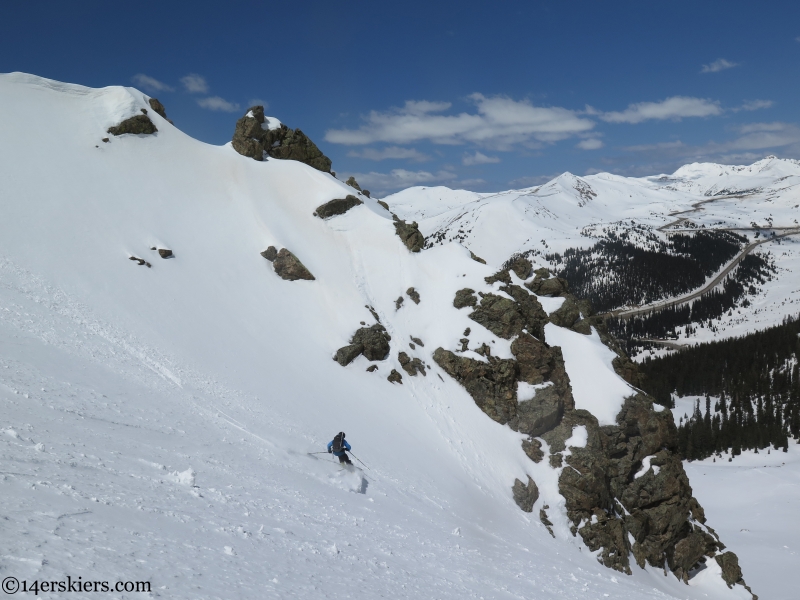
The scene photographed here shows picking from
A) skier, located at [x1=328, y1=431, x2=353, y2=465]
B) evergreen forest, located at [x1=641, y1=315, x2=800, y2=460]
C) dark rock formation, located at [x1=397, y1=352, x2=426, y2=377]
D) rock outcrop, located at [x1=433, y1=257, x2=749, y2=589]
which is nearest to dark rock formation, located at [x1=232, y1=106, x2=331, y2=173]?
dark rock formation, located at [x1=397, y1=352, x2=426, y2=377]

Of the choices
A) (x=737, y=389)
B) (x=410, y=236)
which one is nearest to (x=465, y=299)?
(x=410, y=236)

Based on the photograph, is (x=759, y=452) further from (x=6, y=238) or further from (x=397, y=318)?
(x=6, y=238)

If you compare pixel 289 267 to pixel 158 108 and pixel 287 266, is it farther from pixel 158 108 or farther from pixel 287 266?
pixel 158 108

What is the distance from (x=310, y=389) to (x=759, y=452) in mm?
104045

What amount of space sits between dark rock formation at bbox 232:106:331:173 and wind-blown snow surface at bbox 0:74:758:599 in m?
3.07

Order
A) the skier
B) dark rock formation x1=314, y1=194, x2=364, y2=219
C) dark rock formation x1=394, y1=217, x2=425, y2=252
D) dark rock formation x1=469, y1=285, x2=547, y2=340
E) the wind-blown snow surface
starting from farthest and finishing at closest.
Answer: dark rock formation x1=314, y1=194, x2=364, y2=219
dark rock formation x1=394, y1=217, x2=425, y2=252
dark rock formation x1=469, y1=285, x2=547, y2=340
the skier
the wind-blown snow surface

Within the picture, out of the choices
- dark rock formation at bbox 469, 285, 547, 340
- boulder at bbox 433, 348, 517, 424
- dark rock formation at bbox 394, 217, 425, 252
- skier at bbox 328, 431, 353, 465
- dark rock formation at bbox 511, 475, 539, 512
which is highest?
dark rock formation at bbox 394, 217, 425, 252

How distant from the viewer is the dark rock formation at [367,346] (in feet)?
107

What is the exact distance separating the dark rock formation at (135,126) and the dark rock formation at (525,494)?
41948 millimetres

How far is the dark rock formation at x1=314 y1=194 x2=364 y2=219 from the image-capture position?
4444 cm

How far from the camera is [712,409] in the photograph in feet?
400

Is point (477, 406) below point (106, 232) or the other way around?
below

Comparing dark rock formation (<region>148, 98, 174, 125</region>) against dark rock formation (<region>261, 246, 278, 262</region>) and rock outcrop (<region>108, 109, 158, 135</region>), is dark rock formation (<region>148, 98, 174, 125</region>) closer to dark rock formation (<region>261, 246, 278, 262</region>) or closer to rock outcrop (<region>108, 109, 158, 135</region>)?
rock outcrop (<region>108, 109, 158, 135</region>)

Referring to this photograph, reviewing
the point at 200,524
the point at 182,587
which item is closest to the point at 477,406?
the point at 200,524
